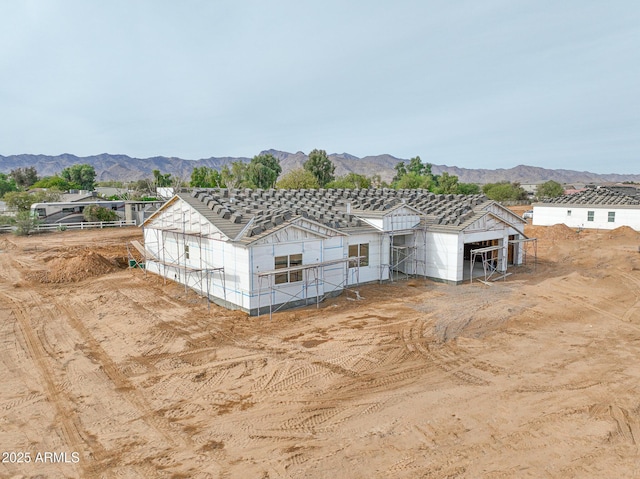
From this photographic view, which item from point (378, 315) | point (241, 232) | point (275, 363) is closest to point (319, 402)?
point (275, 363)

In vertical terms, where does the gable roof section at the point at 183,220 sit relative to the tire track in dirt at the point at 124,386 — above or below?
above

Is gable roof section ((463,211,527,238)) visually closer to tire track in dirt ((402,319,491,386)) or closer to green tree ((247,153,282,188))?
tire track in dirt ((402,319,491,386))

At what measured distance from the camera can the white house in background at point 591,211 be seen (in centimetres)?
3900

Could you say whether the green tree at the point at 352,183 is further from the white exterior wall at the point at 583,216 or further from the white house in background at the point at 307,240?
the white house in background at the point at 307,240

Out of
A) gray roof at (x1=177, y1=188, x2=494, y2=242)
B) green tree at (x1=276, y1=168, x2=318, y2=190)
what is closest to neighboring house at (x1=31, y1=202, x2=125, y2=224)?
green tree at (x1=276, y1=168, x2=318, y2=190)

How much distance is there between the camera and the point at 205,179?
76.2 metres

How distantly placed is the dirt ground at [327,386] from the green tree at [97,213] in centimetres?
2936

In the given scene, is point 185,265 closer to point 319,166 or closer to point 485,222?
point 485,222

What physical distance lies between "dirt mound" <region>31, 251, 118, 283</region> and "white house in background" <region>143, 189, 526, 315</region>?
3075 millimetres

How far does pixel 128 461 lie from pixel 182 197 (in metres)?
13.9

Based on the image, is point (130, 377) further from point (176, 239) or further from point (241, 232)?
point (176, 239)

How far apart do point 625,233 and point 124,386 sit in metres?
41.8

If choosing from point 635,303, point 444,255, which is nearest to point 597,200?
point 635,303

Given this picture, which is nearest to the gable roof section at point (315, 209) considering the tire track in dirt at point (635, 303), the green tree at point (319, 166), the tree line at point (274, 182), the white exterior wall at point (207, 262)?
the white exterior wall at point (207, 262)
